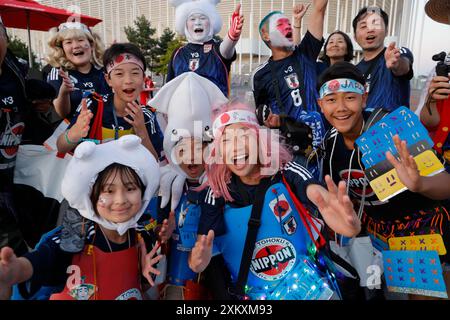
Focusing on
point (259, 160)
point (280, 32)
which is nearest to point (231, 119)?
point (259, 160)

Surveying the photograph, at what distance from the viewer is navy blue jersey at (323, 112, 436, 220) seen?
7.09 ft

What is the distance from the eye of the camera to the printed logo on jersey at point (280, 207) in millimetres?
1910

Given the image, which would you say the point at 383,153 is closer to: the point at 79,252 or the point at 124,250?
the point at 124,250

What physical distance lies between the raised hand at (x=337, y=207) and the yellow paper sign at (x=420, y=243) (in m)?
0.65

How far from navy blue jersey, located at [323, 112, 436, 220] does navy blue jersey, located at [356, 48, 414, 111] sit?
932 mm

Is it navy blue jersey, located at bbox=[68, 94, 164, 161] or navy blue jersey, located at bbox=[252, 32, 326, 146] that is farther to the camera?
navy blue jersey, located at bbox=[252, 32, 326, 146]

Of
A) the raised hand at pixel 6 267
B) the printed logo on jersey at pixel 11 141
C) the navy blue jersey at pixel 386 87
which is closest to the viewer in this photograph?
the raised hand at pixel 6 267

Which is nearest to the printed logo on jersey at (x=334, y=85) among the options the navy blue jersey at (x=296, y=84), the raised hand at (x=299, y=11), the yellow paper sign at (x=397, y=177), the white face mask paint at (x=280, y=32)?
the yellow paper sign at (x=397, y=177)

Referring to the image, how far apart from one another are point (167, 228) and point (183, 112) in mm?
889

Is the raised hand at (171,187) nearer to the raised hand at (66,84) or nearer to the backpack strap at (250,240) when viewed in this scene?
the backpack strap at (250,240)

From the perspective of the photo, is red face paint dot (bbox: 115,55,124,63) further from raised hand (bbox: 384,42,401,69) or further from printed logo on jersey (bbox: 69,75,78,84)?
raised hand (bbox: 384,42,401,69)

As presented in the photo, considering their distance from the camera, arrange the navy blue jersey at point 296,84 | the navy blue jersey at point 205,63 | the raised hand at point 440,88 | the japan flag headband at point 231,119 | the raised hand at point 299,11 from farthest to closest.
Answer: the navy blue jersey at point 205,63 < the raised hand at point 299,11 < the navy blue jersey at point 296,84 < the raised hand at point 440,88 < the japan flag headband at point 231,119

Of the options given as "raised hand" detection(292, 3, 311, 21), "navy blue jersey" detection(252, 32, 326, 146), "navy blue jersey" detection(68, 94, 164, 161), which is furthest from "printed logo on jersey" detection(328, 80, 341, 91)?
"raised hand" detection(292, 3, 311, 21)

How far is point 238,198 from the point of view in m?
2.00
